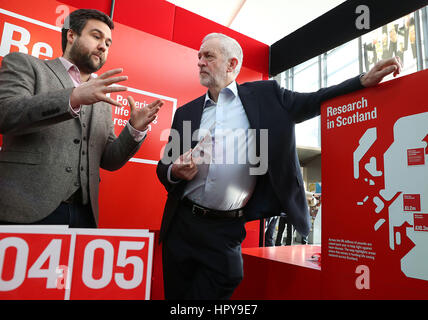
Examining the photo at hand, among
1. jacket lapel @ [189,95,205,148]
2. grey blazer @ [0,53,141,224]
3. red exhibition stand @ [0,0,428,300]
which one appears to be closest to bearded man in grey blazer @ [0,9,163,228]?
grey blazer @ [0,53,141,224]

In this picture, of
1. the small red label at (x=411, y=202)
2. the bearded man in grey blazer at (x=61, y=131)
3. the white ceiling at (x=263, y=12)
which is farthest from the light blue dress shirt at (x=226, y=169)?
the white ceiling at (x=263, y=12)

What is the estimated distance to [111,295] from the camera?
57 centimetres

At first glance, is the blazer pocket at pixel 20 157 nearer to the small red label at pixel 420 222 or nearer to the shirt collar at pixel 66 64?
the shirt collar at pixel 66 64

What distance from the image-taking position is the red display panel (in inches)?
39.9

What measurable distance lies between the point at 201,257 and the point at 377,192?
0.86m

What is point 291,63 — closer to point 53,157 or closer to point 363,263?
point 363,263

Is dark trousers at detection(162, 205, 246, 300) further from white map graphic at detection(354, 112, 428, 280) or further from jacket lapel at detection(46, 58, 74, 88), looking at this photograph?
jacket lapel at detection(46, 58, 74, 88)

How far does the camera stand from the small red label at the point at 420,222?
98cm

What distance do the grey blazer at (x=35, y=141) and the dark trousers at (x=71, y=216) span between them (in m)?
0.03

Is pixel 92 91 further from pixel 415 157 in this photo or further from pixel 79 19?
pixel 415 157

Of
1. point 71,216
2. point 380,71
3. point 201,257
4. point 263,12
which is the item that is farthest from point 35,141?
point 263,12

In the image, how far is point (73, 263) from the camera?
0.56m
